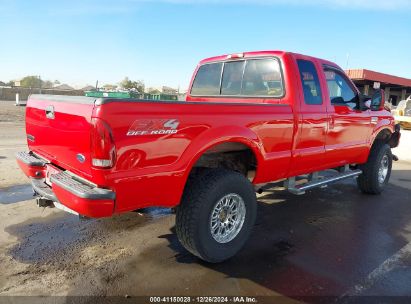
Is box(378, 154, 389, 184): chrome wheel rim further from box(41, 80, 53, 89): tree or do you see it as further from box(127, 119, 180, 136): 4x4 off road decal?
box(41, 80, 53, 89): tree

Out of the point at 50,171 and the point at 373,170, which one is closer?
the point at 50,171

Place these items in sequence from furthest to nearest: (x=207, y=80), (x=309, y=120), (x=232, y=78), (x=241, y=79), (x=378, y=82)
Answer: (x=378, y=82) < (x=207, y=80) < (x=232, y=78) < (x=241, y=79) < (x=309, y=120)

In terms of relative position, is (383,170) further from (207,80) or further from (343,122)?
(207,80)

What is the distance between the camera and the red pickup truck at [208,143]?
2.72 meters

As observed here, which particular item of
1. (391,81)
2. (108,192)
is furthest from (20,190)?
(391,81)

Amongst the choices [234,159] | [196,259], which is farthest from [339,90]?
[196,259]

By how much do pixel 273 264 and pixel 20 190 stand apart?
165 inches

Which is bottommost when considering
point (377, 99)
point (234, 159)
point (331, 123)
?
point (234, 159)

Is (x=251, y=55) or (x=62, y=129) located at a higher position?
(x=251, y=55)

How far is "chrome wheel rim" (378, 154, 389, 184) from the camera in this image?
652cm

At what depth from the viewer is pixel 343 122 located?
5004 mm

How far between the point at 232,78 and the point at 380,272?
2.94 meters

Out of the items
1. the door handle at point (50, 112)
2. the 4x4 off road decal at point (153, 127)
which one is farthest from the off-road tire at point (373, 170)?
the door handle at point (50, 112)

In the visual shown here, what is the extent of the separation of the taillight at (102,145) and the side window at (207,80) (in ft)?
9.19
